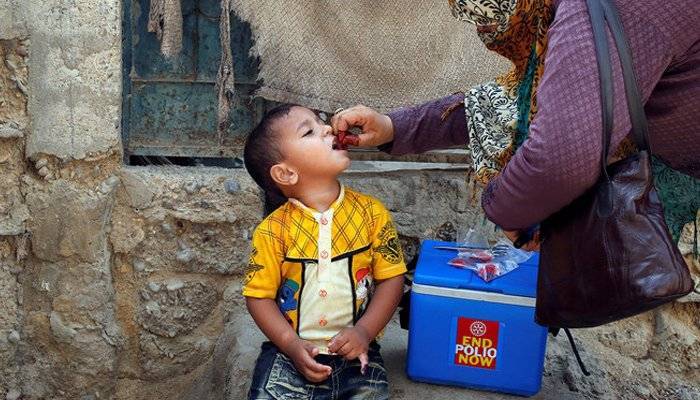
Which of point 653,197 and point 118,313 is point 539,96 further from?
point 118,313

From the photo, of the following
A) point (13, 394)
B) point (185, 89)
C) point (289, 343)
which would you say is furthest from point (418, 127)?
point (13, 394)

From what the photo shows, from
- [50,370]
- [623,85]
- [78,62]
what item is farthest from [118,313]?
[623,85]

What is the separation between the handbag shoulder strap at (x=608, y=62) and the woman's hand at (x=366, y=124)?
83cm

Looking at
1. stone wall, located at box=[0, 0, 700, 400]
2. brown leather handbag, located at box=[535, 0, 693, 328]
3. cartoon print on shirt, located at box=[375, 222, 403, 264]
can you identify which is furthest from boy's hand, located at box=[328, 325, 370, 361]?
brown leather handbag, located at box=[535, 0, 693, 328]

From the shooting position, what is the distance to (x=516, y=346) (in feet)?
7.57

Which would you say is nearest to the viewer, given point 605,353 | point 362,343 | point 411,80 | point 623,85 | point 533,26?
point 623,85

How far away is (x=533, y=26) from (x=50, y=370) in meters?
1.98

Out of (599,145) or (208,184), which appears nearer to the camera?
(599,145)

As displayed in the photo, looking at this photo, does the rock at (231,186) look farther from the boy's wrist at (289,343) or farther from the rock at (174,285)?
the boy's wrist at (289,343)

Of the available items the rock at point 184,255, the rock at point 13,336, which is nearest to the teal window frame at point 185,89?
the rock at point 184,255

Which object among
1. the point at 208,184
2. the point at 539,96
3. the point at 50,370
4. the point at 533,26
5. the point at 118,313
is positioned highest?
the point at 533,26

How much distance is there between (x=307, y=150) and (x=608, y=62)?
90 centimetres

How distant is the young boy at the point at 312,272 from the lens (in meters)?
2.25

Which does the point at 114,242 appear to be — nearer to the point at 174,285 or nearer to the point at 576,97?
the point at 174,285
